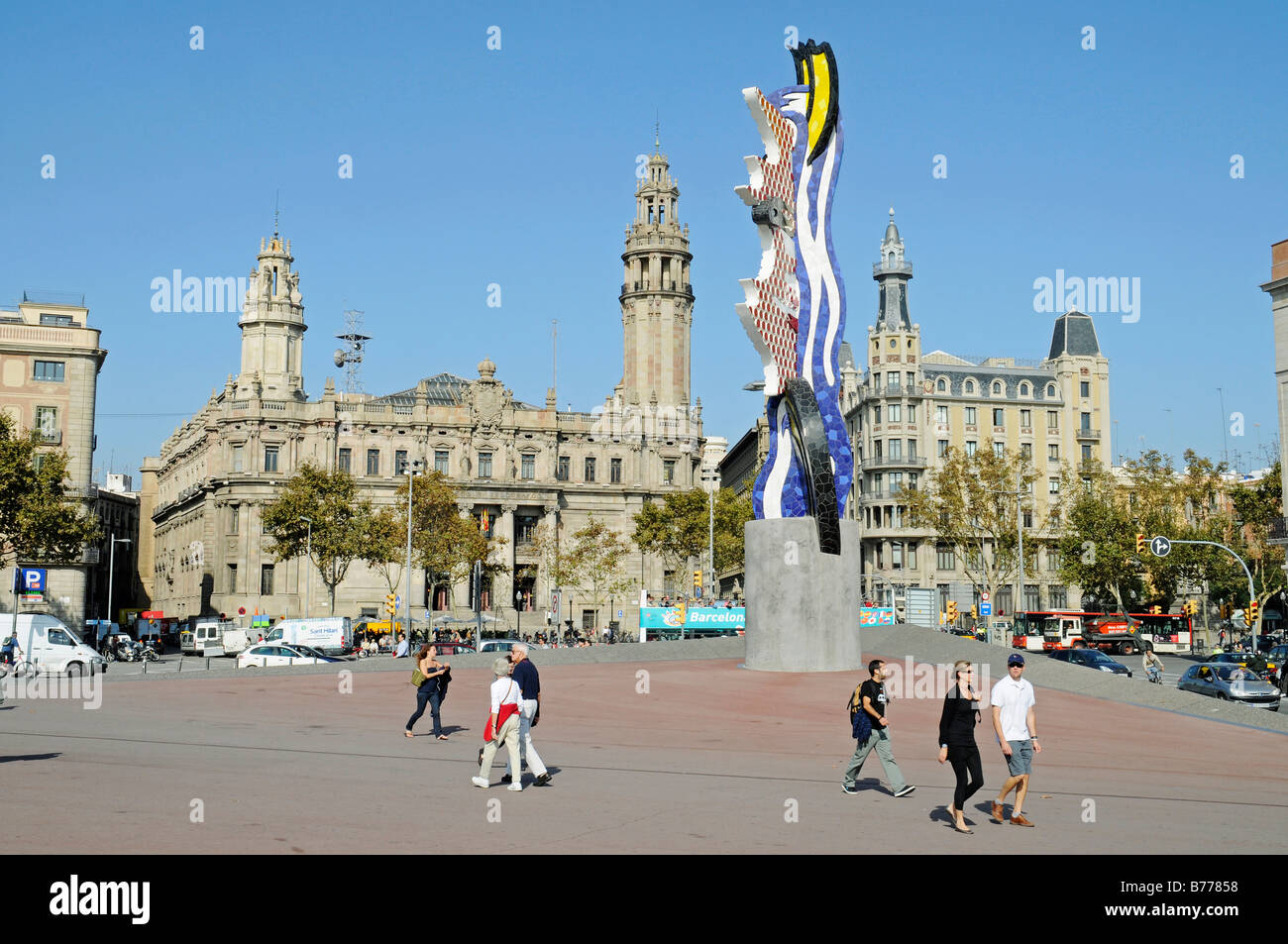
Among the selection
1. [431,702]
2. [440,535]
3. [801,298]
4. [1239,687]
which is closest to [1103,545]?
[440,535]

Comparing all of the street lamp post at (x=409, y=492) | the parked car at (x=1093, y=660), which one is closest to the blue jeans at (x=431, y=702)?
the parked car at (x=1093, y=660)

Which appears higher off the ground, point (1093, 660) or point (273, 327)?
point (273, 327)

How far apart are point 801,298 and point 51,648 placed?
29058mm

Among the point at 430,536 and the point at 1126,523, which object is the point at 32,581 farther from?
the point at 1126,523

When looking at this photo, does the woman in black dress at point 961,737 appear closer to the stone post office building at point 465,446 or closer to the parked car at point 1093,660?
the parked car at point 1093,660

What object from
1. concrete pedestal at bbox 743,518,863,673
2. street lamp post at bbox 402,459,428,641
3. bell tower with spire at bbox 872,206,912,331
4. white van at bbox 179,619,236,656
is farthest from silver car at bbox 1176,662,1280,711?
bell tower with spire at bbox 872,206,912,331

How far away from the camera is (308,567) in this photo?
267ft

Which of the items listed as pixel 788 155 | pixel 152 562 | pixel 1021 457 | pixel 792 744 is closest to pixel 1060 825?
pixel 792 744

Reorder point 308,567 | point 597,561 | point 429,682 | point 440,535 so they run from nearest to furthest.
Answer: point 429,682 → point 440,535 → point 308,567 → point 597,561

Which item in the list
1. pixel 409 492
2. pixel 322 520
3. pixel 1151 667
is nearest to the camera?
pixel 1151 667
